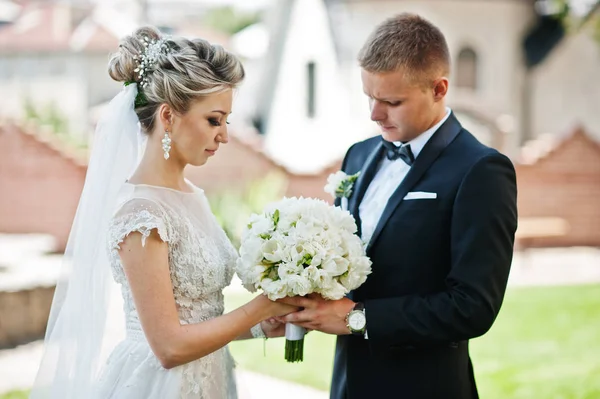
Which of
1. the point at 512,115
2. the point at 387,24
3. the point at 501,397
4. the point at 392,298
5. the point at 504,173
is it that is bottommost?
the point at 501,397

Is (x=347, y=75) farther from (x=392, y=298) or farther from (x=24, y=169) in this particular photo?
(x=392, y=298)

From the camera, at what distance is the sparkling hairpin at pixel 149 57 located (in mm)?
2990

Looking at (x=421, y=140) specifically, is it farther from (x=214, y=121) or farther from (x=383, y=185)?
(x=214, y=121)

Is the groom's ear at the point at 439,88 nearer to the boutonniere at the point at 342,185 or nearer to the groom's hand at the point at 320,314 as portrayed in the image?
the boutonniere at the point at 342,185

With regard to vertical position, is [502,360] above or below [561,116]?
below

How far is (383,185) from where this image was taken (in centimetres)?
327

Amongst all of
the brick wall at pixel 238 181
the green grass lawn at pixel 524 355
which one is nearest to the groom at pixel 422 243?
the green grass lawn at pixel 524 355

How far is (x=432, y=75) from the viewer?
3.02m

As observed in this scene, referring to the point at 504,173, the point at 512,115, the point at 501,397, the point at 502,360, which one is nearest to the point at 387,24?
the point at 504,173

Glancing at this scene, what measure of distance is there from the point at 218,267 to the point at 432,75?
3.66 ft

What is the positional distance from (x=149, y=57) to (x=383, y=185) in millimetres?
1076

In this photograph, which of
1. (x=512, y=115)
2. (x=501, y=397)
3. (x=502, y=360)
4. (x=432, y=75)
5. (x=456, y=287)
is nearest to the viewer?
(x=456, y=287)

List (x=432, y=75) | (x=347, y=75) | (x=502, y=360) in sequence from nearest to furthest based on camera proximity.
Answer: (x=432, y=75), (x=502, y=360), (x=347, y=75)

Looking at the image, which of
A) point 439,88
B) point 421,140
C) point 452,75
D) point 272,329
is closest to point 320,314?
point 272,329
